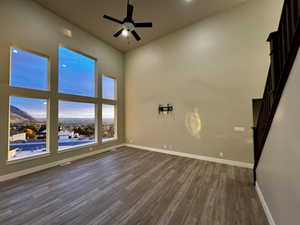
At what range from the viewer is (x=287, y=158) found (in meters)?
1.30

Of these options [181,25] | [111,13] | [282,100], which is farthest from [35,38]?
[282,100]

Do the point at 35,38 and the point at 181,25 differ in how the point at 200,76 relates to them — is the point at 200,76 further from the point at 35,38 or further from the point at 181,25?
the point at 35,38

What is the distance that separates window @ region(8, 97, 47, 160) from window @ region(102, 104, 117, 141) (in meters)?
2.04

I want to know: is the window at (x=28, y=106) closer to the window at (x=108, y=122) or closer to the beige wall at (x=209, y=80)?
the window at (x=108, y=122)

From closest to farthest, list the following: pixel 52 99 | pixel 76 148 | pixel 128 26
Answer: pixel 128 26
pixel 52 99
pixel 76 148

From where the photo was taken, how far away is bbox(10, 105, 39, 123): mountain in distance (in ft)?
10.5

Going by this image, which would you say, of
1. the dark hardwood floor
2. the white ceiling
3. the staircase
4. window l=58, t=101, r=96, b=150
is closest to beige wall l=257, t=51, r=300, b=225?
the staircase

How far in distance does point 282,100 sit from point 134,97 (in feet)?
17.0

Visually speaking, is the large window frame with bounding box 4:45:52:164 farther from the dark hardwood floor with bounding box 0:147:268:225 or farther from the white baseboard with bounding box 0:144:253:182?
the dark hardwood floor with bounding box 0:147:268:225

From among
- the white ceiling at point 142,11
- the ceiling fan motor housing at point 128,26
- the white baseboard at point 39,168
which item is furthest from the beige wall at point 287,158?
the white baseboard at point 39,168

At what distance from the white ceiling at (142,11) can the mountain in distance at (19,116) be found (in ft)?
10.3

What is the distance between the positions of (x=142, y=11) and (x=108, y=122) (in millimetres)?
→ 4419

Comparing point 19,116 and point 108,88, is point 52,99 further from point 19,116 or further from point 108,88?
point 108,88

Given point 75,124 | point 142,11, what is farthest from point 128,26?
point 75,124
